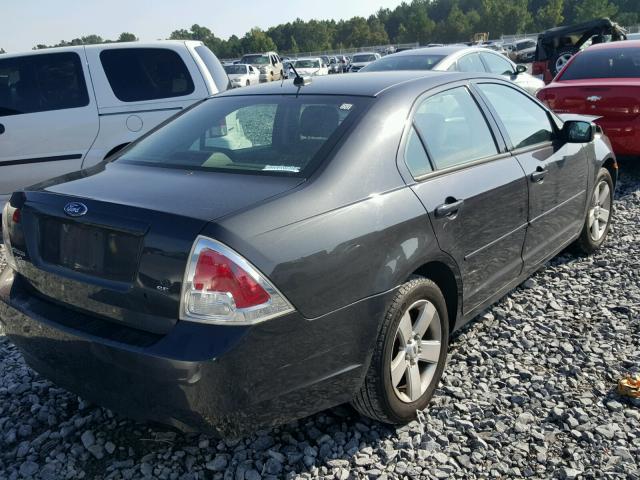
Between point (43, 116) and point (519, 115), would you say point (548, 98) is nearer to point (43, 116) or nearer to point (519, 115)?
point (519, 115)

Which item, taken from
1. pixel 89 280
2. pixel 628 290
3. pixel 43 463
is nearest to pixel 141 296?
pixel 89 280

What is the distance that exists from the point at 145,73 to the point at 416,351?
15.9 feet

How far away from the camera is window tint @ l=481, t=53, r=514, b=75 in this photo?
9203 mm

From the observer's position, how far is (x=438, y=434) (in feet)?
9.34

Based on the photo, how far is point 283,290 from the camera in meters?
2.24

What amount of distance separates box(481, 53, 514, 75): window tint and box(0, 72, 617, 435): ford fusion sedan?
602 centimetres

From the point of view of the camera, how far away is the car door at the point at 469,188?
9.75 feet

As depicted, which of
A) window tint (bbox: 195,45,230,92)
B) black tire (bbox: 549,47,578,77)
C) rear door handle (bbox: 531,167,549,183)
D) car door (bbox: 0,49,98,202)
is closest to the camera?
rear door handle (bbox: 531,167,549,183)

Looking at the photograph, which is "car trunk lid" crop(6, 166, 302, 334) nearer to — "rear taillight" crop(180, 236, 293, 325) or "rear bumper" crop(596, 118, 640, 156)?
"rear taillight" crop(180, 236, 293, 325)

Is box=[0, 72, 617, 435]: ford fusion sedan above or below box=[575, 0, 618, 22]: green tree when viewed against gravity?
above

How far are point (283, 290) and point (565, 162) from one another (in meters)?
2.77

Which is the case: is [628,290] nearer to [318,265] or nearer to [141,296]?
[318,265]

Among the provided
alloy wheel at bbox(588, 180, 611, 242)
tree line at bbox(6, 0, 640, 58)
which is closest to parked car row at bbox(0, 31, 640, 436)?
alloy wheel at bbox(588, 180, 611, 242)

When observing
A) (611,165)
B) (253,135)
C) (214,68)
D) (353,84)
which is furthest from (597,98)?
(253,135)
